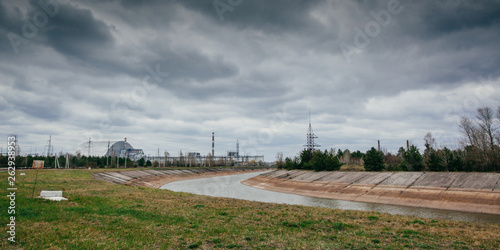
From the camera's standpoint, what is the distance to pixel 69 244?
10.9 m

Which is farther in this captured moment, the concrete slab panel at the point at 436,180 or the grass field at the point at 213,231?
the concrete slab panel at the point at 436,180

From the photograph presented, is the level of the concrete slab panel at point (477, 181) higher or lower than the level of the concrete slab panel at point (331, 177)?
higher

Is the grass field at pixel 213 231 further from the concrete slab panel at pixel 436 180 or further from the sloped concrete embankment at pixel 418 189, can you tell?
the concrete slab panel at pixel 436 180

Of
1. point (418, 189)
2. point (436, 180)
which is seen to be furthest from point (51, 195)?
point (436, 180)

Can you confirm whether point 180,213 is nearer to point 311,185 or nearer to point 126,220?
point 126,220

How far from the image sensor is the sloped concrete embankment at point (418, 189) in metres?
35.0

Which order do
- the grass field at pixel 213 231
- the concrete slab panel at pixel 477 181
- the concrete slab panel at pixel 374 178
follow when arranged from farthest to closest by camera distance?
the concrete slab panel at pixel 374 178, the concrete slab panel at pixel 477 181, the grass field at pixel 213 231

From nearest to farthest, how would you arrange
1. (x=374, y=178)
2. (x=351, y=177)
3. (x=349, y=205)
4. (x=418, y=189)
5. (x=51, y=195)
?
1. (x=51, y=195)
2. (x=349, y=205)
3. (x=418, y=189)
4. (x=374, y=178)
5. (x=351, y=177)

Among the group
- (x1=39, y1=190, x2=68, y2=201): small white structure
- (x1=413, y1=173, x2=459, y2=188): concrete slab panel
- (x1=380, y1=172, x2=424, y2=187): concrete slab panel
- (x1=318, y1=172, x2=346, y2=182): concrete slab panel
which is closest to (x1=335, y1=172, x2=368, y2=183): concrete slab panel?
(x1=318, y1=172, x2=346, y2=182): concrete slab panel

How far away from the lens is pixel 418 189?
4281cm

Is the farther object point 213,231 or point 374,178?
point 374,178

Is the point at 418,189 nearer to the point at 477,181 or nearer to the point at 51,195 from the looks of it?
the point at 477,181

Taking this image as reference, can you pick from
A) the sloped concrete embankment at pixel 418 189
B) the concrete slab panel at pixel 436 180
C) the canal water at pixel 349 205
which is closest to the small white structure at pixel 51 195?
the canal water at pixel 349 205

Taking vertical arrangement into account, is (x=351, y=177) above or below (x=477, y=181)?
below
